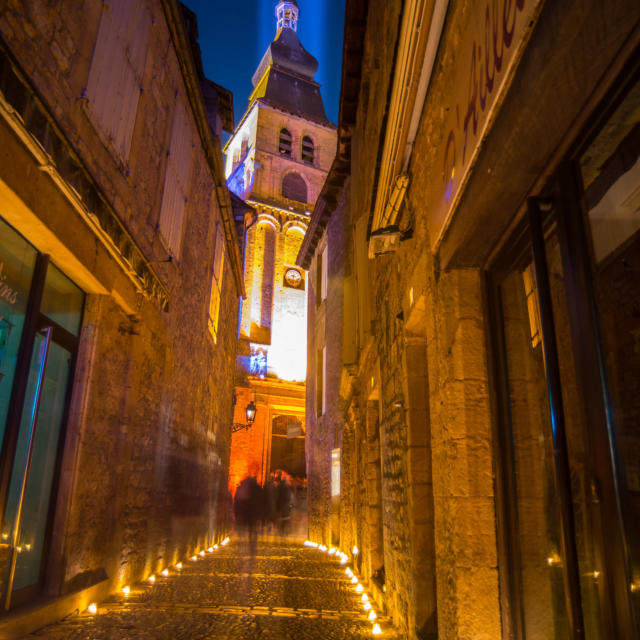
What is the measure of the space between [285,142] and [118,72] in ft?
87.6

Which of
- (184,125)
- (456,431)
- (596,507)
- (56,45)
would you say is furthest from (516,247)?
(184,125)

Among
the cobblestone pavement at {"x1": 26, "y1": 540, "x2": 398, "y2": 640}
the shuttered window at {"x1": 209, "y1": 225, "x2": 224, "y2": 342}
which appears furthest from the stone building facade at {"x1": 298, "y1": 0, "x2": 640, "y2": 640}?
the shuttered window at {"x1": 209, "y1": 225, "x2": 224, "y2": 342}

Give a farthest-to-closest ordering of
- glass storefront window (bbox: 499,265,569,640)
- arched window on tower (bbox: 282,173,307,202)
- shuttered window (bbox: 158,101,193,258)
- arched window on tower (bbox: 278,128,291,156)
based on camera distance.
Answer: arched window on tower (bbox: 278,128,291,156) < arched window on tower (bbox: 282,173,307,202) < shuttered window (bbox: 158,101,193,258) < glass storefront window (bbox: 499,265,569,640)

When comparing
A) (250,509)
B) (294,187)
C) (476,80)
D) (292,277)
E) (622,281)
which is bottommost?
(250,509)

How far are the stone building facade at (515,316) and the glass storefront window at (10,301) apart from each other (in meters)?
2.73

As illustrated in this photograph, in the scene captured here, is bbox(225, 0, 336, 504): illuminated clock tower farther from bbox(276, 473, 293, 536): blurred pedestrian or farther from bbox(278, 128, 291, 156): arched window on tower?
bbox(276, 473, 293, 536): blurred pedestrian

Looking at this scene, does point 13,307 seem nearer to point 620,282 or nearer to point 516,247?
point 516,247

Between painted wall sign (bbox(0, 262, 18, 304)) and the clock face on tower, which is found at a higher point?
the clock face on tower

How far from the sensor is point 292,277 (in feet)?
85.9

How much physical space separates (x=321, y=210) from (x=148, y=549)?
10.0 meters

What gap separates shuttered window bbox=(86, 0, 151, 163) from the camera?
446 cm

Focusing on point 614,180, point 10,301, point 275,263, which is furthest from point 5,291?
point 275,263

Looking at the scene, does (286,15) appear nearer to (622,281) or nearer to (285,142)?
(285,142)

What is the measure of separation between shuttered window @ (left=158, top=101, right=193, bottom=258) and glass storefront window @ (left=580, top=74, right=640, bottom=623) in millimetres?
5625
